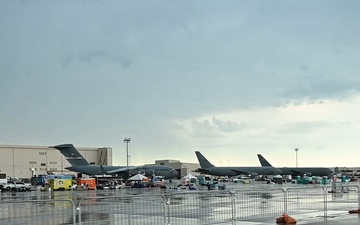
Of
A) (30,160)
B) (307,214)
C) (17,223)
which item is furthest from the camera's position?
(30,160)

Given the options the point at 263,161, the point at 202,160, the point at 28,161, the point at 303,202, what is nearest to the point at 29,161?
the point at 28,161

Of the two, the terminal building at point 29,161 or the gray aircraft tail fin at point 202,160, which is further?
the terminal building at point 29,161

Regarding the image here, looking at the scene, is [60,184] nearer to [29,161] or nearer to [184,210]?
[184,210]

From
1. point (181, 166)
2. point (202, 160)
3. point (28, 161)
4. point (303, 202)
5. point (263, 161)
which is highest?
point (303, 202)

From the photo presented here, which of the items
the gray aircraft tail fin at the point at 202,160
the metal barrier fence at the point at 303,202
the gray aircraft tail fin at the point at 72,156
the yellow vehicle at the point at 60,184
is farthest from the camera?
the gray aircraft tail fin at the point at 202,160

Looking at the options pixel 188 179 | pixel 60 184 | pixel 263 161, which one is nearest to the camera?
pixel 60 184

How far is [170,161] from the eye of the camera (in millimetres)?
160375

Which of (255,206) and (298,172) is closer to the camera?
(255,206)

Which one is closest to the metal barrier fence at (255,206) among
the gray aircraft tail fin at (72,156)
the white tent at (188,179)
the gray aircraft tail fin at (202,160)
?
the white tent at (188,179)

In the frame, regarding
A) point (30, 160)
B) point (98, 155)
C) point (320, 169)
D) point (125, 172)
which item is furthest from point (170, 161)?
point (125, 172)

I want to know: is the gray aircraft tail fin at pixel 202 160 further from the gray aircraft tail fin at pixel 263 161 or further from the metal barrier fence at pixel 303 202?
the metal barrier fence at pixel 303 202

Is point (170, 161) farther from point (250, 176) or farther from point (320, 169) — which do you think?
point (320, 169)

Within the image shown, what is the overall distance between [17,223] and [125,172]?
73482 millimetres

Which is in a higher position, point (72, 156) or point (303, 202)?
point (303, 202)
